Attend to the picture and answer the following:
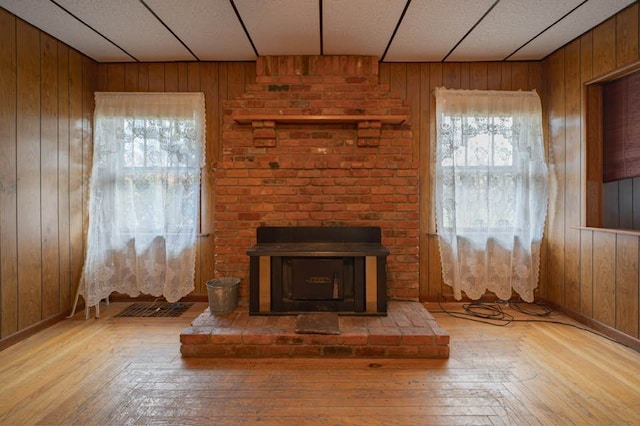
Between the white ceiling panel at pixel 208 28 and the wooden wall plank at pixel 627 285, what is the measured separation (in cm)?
330

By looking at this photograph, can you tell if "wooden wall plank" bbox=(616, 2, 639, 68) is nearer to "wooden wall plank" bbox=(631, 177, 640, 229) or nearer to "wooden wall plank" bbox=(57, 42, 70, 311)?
"wooden wall plank" bbox=(631, 177, 640, 229)

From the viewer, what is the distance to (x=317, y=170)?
284 centimetres

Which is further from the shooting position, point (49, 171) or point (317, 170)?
point (317, 170)

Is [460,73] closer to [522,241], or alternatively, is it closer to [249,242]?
[522,241]

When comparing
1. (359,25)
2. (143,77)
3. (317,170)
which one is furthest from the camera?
(143,77)

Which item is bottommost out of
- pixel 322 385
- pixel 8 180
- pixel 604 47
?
pixel 322 385

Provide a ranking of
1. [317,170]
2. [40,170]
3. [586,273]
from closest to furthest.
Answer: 1. [40,170]
2. [586,273]
3. [317,170]

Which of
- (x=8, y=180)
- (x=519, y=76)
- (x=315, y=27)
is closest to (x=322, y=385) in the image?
(x=315, y=27)

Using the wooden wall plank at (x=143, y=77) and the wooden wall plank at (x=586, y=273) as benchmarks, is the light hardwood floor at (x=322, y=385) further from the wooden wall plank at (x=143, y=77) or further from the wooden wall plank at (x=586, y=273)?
the wooden wall plank at (x=143, y=77)

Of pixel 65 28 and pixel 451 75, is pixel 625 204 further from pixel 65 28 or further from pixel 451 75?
pixel 65 28

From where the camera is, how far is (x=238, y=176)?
2.85 meters

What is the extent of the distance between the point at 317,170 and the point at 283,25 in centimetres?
117

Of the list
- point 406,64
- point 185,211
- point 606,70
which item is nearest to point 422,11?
point 406,64

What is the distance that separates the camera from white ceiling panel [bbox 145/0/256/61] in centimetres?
218
